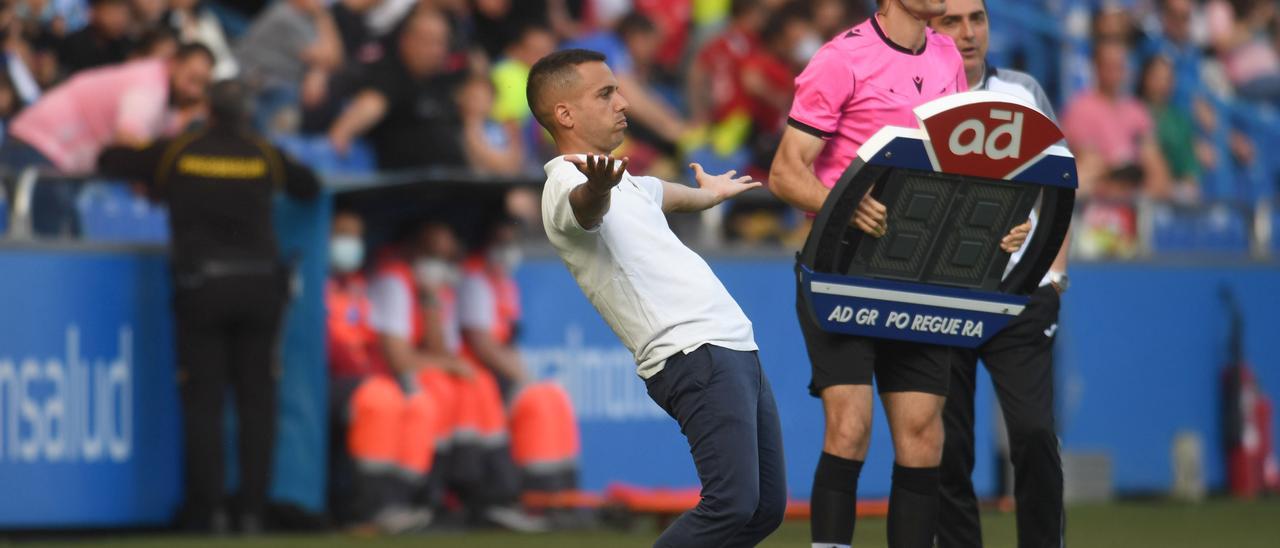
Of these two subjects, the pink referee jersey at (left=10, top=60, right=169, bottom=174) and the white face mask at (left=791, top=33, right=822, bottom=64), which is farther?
Answer: the white face mask at (left=791, top=33, right=822, bottom=64)

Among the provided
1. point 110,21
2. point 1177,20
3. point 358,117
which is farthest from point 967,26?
point 1177,20

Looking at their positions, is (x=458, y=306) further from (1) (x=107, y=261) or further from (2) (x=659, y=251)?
(2) (x=659, y=251)

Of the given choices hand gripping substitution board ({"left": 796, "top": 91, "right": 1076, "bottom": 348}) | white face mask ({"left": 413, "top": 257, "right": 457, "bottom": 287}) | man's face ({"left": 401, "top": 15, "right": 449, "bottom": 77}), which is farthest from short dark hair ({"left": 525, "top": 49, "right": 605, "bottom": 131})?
man's face ({"left": 401, "top": 15, "right": 449, "bottom": 77})

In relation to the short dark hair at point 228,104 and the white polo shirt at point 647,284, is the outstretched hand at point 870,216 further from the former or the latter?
the short dark hair at point 228,104

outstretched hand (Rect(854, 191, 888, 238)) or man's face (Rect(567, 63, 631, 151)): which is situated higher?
man's face (Rect(567, 63, 631, 151))

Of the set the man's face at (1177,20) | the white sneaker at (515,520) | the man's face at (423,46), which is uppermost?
the man's face at (1177,20)

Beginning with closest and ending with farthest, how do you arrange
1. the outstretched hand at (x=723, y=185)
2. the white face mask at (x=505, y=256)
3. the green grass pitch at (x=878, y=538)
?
1. the outstretched hand at (x=723, y=185)
2. the green grass pitch at (x=878, y=538)
3. the white face mask at (x=505, y=256)

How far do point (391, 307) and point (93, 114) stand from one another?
1.97 metres

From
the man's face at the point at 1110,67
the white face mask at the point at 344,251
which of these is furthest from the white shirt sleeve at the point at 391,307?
the man's face at the point at 1110,67

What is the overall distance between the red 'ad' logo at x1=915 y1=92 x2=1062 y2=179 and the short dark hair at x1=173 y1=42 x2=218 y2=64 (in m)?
6.37

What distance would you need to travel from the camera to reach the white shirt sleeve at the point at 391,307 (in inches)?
459

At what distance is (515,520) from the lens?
11633 millimetres

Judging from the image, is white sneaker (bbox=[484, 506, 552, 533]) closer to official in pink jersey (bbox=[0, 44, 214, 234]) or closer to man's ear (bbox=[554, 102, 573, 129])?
official in pink jersey (bbox=[0, 44, 214, 234])

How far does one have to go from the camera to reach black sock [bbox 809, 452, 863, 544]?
677cm
